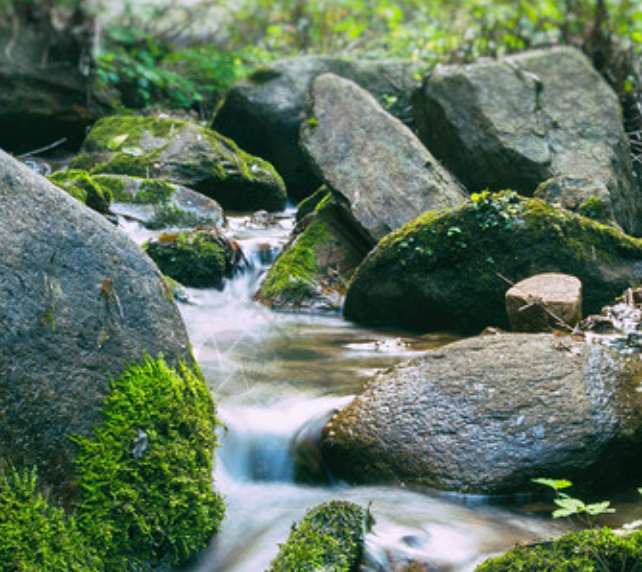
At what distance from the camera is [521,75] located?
9617 mm

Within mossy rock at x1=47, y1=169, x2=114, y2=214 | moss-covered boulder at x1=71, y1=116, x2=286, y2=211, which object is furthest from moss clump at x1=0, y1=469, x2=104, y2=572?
moss-covered boulder at x1=71, y1=116, x2=286, y2=211

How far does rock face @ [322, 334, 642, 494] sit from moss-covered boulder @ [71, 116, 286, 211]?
6.00m

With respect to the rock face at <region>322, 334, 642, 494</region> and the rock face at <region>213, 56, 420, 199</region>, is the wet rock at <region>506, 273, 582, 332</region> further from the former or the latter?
the rock face at <region>213, 56, 420, 199</region>

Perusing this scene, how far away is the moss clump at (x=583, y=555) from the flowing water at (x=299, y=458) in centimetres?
43

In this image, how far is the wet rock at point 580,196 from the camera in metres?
7.09

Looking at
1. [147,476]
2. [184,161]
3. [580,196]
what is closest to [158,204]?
[184,161]

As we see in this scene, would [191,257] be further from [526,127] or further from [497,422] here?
[526,127]

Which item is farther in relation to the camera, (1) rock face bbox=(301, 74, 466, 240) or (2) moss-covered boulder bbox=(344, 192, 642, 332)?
(1) rock face bbox=(301, 74, 466, 240)

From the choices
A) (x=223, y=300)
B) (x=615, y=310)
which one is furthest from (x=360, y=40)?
(x=615, y=310)

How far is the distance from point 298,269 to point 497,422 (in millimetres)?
4042

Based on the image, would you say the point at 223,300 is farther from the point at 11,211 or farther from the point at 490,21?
the point at 490,21

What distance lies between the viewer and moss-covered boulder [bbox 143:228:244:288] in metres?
7.20

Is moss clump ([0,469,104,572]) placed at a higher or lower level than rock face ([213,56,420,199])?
lower

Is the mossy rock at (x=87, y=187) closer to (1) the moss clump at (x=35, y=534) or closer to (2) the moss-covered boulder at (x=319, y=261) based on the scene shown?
(2) the moss-covered boulder at (x=319, y=261)
